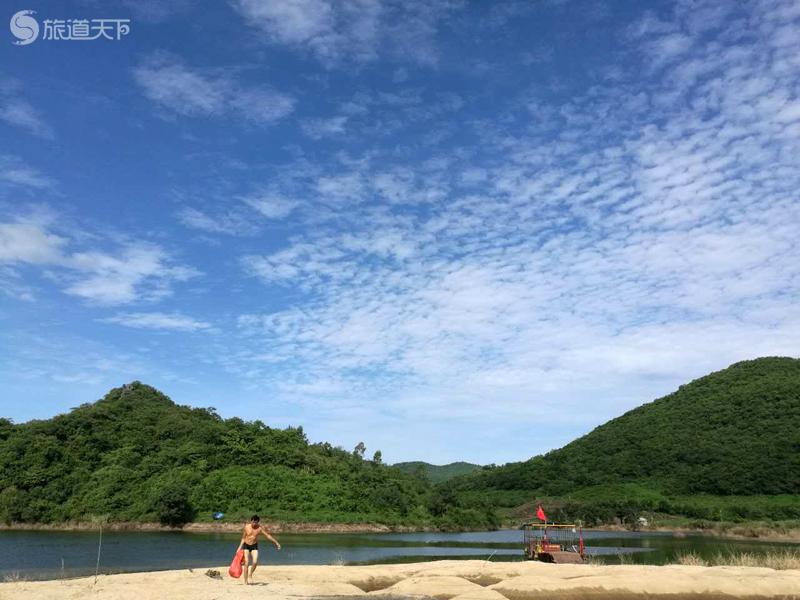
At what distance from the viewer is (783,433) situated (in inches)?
5182

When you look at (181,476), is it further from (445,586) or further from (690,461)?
Answer: (690,461)

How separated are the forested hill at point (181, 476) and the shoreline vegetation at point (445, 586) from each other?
6682 centimetres

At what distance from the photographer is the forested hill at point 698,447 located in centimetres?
12862

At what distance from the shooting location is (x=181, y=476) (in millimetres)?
97562

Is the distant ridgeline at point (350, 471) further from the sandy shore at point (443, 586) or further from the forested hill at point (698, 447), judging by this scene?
the sandy shore at point (443, 586)

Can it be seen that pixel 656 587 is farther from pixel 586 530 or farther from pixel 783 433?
pixel 783 433

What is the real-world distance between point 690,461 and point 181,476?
113m

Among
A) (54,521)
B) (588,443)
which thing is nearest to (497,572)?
(54,521)

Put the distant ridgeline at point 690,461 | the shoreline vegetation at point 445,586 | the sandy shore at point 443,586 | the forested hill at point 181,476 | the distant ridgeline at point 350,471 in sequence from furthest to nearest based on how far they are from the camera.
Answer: the distant ridgeline at point 690,461 < the distant ridgeline at point 350,471 < the forested hill at point 181,476 < the shoreline vegetation at point 445,586 < the sandy shore at point 443,586

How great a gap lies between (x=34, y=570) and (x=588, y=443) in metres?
171

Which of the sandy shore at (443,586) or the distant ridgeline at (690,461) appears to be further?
the distant ridgeline at (690,461)

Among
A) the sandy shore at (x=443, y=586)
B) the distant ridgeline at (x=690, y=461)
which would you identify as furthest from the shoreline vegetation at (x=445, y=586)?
the distant ridgeline at (x=690, y=461)

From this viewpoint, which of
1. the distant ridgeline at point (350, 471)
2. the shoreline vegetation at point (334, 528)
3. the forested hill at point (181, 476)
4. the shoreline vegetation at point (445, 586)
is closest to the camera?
the shoreline vegetation at point (445, 586)

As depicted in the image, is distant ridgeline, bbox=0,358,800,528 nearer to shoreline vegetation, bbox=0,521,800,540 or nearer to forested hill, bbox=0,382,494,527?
forested hill, bbox=0,382,494,527
